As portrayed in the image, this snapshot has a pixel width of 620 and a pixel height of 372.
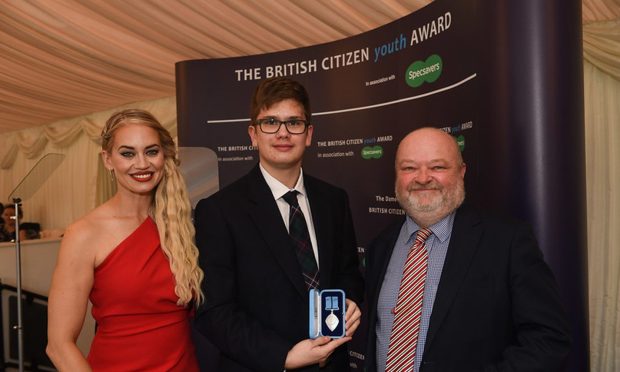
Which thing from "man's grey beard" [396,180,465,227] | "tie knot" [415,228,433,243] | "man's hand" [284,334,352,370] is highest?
"man's grey beard" [396,180,465,227]

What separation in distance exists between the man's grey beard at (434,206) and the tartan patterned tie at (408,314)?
0.09m

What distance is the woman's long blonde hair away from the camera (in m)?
1.98

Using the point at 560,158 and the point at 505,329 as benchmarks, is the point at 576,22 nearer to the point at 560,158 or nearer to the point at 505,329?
the point at 560,158

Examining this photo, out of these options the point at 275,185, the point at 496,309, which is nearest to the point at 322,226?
the point at 275,185

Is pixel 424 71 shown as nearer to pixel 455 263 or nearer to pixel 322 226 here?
pixel 322 226

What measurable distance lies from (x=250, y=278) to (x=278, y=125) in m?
0.56

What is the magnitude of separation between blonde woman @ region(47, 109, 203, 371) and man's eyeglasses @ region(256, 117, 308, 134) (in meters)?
0.43

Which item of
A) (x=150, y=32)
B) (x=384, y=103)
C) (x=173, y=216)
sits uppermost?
(x=150, y=32)

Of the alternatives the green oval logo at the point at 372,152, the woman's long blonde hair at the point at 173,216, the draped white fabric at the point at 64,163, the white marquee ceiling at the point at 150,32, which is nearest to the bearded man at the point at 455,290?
the woman's long blonde hair at the point at 173,216

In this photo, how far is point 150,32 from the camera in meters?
5.32

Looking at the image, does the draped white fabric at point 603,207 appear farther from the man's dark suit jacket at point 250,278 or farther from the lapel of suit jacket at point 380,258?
the man's dark suit jacket at point 250,278

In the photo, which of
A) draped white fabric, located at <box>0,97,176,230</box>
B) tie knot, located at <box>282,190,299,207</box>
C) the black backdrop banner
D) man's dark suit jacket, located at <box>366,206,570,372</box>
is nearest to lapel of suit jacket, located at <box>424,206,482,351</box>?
man's dark suit jacket, located at <box>366,206,570,372</box>

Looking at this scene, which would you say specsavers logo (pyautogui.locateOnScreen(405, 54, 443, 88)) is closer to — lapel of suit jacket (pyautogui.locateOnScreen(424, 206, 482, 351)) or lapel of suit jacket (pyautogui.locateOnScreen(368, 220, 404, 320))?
lapel of suit jacket (pyautogui.locateOnScreen(368, 220, 404, 320))

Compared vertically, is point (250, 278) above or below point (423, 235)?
below
